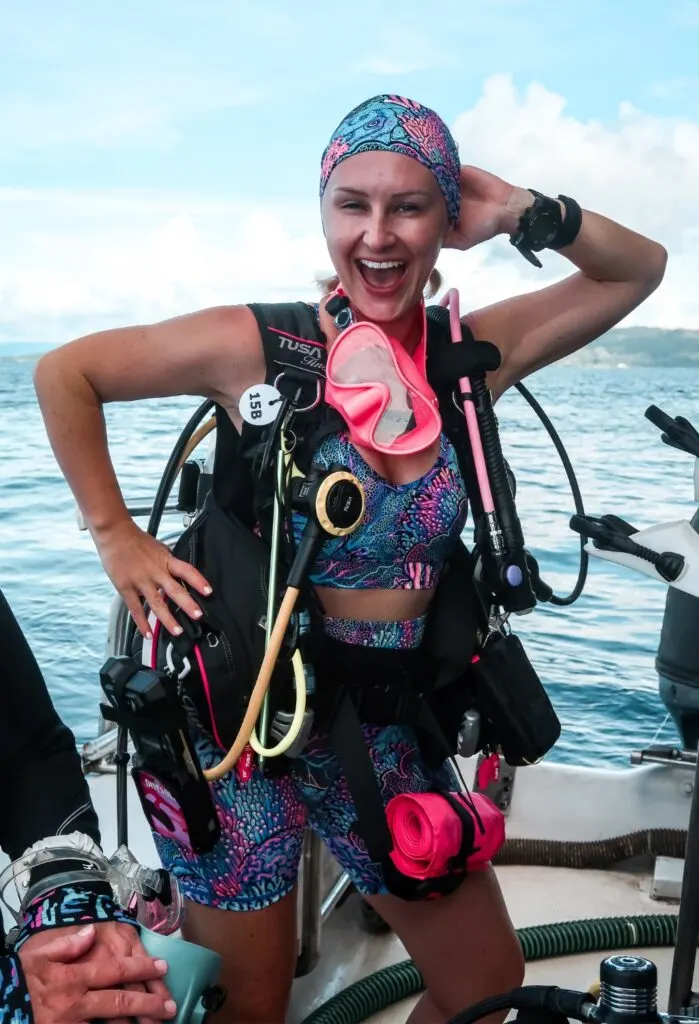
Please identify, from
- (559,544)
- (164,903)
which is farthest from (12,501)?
(164,903)

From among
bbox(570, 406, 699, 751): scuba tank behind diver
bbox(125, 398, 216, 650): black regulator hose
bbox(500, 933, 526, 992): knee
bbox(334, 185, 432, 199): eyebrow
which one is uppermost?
bbox(334, 185, 432, 199): eyebrow

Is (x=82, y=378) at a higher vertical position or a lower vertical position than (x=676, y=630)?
higher

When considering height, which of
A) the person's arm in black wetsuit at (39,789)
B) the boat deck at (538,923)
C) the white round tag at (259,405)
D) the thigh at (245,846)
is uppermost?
the white round tag at (259,405)

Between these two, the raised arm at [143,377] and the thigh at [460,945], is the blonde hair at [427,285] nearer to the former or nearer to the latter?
the raised arm at [143,377]

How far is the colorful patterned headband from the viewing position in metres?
1.57

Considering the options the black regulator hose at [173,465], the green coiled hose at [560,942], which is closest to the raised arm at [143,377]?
the black regulator hose at [173,465]

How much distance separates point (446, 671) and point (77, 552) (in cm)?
695

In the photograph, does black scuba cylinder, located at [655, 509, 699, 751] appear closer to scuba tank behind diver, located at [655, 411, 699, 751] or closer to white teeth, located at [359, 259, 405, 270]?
scuba tank behind diver, located at [655, 411, 699, 751]

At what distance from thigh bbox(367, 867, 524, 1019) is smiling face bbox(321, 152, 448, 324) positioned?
871mm

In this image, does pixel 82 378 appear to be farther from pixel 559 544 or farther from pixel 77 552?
pixel 559 544

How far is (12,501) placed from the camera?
992 centimetres

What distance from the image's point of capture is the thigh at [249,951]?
1619mm

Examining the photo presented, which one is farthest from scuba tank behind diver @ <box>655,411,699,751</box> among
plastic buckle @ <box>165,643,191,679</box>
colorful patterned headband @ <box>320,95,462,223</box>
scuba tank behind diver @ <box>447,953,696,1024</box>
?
scuba tank behind diver @ <box>447,953,696,1024</box>

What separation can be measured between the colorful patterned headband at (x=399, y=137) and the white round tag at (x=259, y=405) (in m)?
0.33
